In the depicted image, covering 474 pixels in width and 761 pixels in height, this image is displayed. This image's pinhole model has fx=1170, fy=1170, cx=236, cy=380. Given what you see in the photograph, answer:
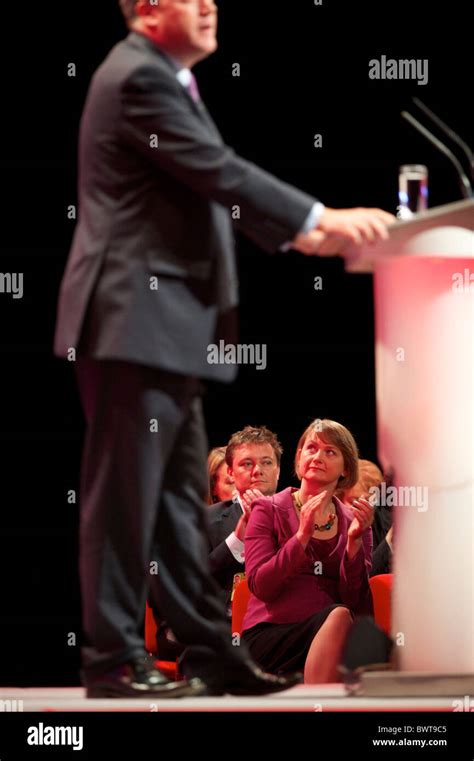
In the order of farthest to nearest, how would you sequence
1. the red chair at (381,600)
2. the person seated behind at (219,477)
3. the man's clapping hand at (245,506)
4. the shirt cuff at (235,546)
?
1. the person seated behind at (219,477)
2. the shirt cuff at (235,546)
3. the man's clapping hand at (245,506)
4. the red chair at (381,600)

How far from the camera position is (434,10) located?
4305mm

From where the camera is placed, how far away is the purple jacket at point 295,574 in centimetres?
346

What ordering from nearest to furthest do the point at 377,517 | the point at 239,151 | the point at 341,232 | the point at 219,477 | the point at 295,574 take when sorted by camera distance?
the point at 341,232 → the point at 295,574 → the point at 377,517 → the point at 239,151 → the point at 219,477

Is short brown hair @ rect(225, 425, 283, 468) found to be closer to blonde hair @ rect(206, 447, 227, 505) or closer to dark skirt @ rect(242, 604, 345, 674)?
blonde hair @ rect(206, 447, 227, 505)

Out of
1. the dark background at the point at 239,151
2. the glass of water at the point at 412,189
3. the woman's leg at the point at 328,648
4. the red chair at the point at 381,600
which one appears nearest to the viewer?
the glass of water at the point at 412,189

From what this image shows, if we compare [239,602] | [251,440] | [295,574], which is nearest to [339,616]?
[295,574]

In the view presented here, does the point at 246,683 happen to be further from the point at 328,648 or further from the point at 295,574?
the point at 295,574

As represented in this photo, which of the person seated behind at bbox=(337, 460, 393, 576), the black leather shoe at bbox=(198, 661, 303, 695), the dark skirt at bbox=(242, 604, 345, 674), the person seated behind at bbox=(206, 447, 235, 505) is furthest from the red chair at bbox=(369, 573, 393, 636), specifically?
the black leather shoe at bbox=(198, 661, 303, 695)

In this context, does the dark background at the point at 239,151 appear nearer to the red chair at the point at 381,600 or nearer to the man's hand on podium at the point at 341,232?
the red chair at the point at 381,600

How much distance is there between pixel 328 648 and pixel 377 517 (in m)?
1.12

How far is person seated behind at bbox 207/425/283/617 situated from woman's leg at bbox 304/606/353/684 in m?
0.55

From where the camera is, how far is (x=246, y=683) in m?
2.27

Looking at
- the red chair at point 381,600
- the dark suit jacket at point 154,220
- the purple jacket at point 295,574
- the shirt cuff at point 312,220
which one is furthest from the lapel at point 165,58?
the red chair at point 381,600
